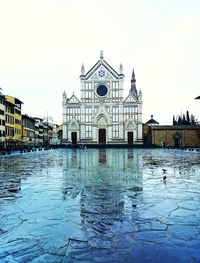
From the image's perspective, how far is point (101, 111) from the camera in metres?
73.3

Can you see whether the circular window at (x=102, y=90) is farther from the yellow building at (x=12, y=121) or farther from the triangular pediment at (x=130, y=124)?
the yellow building at (x=12, y=121)

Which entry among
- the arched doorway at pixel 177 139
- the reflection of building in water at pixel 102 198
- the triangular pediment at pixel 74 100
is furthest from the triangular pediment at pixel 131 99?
the reflection of building in water at pixel 102 198

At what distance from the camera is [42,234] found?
16.6ft

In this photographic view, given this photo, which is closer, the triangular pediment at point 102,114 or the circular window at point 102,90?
the triangular pediment at point 102,114

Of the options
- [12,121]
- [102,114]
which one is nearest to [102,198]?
[12,121]

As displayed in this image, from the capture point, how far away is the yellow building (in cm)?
5906

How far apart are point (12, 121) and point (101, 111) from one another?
2254cm

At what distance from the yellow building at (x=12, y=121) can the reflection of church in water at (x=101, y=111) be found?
1155cm

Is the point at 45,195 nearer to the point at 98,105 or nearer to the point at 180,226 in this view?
the point at 180,226

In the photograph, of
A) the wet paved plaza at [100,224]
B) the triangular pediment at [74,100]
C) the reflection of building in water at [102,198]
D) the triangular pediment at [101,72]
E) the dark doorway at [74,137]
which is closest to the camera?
the wet paved plaza at [100,224]

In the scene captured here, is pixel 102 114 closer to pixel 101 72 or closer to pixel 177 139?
pixel 101 72

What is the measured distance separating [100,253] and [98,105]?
7002 cm

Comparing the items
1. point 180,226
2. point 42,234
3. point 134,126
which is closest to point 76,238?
point 42,234

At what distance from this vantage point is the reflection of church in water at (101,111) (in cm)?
7256
